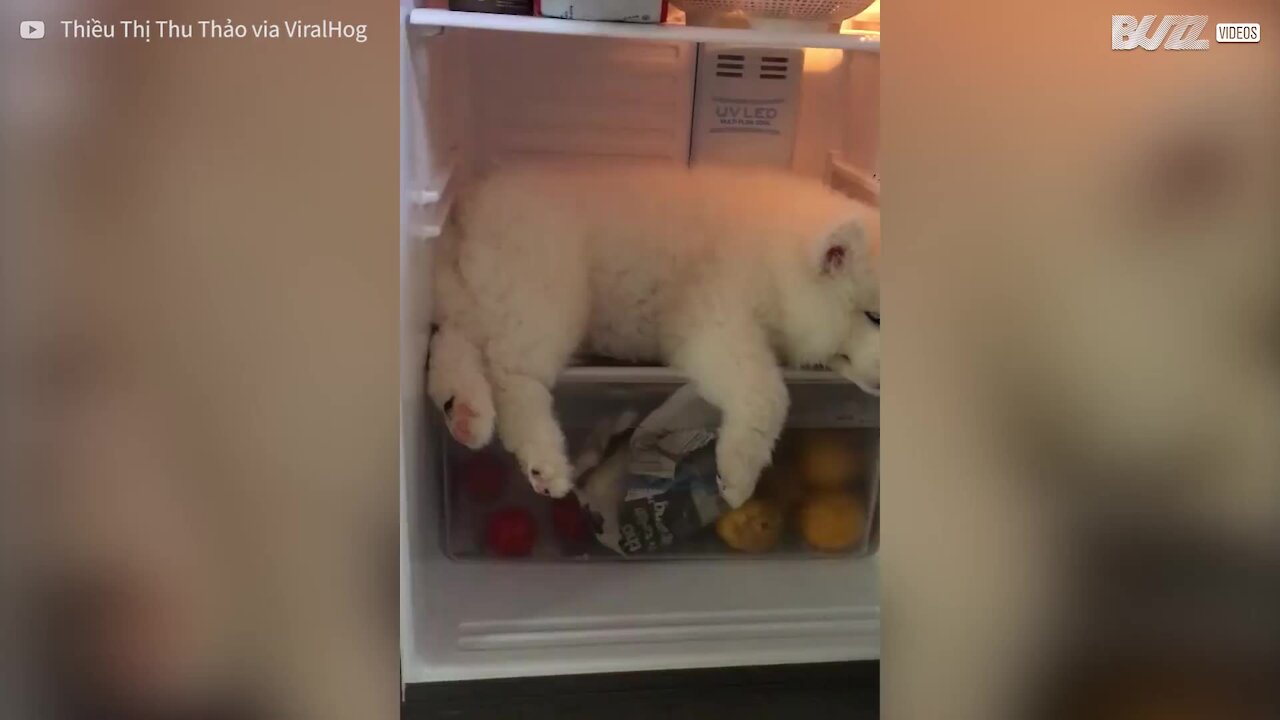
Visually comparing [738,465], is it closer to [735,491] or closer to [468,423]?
[735,491]

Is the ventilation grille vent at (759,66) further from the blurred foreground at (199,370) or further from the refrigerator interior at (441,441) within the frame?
the blurred foreground at (199,370)

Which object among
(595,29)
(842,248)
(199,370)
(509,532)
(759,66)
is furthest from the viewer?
(759,66)

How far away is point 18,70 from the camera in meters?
0.70

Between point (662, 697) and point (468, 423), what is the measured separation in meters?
0.39

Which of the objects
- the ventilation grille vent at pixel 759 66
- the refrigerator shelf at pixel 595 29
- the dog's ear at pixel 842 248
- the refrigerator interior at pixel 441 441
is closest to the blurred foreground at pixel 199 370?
the refrigerator interior at pixel 441 441

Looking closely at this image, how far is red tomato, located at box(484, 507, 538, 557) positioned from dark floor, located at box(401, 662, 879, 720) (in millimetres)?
173

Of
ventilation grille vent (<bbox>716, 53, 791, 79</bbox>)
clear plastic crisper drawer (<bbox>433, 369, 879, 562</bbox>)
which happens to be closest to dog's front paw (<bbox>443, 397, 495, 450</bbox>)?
clear plastic crisper drawer (<bbox>433, 369, 879, 562</bbox>)

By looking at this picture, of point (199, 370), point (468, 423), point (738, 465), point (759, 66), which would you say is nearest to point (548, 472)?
point (468, 423)

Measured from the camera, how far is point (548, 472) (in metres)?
0.99

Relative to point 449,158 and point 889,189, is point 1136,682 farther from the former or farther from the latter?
point 449,158

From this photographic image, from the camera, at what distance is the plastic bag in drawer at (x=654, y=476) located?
109 cm

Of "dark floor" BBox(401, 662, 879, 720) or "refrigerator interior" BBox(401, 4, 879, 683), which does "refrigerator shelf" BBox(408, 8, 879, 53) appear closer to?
"refrigerator interior" BBox(401, 4, 879, 683)

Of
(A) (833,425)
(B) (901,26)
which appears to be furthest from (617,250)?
(B) (901,26)

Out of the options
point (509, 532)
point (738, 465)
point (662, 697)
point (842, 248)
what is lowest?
point (662, 697)
